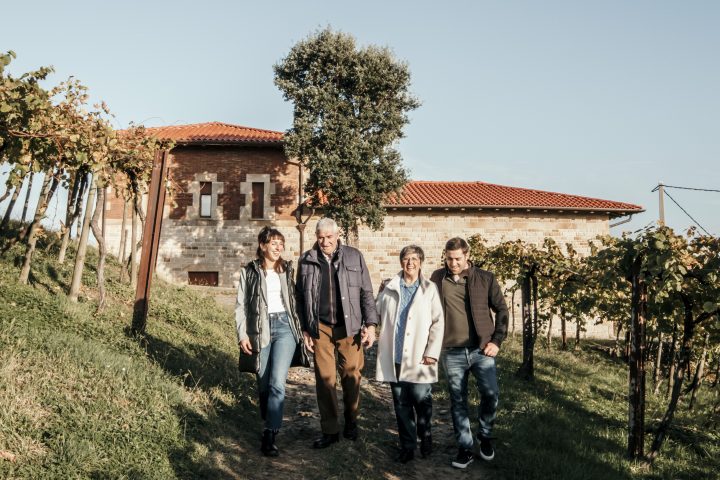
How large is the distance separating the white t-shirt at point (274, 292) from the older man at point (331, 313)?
0.22 metres

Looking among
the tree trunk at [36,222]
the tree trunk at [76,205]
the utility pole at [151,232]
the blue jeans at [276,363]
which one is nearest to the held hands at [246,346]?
the blue jeans at [276,363]

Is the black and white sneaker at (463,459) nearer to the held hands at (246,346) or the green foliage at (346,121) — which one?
the held hands at (246,346)

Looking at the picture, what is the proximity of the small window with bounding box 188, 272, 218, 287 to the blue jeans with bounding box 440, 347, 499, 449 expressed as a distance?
1856 cm

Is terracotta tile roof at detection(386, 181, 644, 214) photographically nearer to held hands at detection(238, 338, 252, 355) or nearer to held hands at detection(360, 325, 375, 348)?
held hands at detection(360, 325, 375, 348)

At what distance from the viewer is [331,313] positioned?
16.9 ft

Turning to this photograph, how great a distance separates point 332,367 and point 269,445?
2.73 ft

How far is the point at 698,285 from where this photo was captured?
6.27 meters

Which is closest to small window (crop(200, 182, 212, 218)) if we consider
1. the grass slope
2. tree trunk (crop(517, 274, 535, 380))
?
the grass slope

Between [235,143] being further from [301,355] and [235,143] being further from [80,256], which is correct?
[301,355]

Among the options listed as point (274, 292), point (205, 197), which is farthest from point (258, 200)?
point (274, 292)

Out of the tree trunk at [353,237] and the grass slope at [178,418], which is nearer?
the grass slope at [178,418]

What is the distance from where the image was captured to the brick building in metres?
21.9

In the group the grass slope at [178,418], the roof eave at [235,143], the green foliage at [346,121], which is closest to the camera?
the grass slope at [178,418]

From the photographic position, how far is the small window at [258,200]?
22.8m
